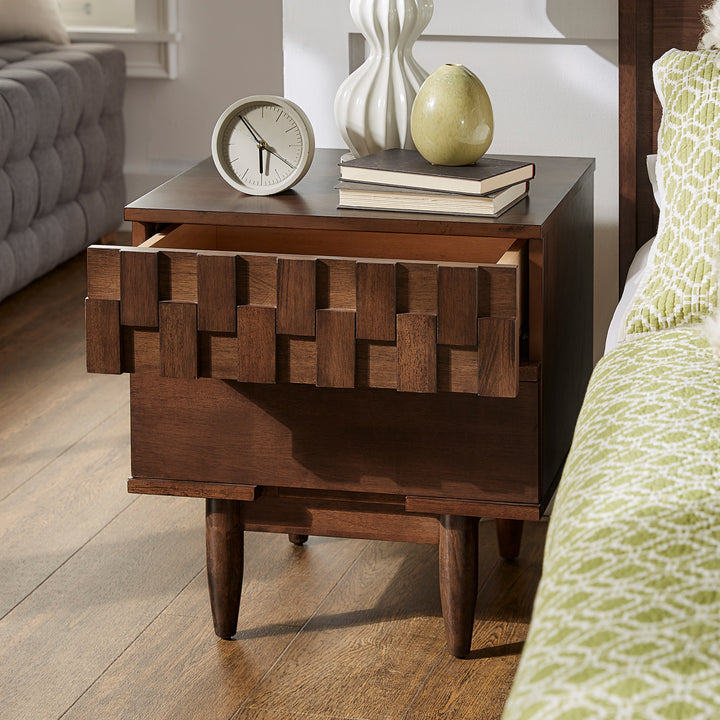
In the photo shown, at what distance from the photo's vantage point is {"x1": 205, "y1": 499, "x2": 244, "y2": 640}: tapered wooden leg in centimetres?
141

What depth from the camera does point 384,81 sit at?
1501 mm

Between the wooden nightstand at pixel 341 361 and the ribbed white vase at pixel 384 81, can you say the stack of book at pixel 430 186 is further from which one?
the ribbed white vase at pixel 384 81

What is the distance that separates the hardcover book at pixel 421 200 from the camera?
4.25 feet

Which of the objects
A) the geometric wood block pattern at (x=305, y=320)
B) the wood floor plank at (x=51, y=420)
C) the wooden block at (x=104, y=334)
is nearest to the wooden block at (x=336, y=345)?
the geometric wood block pattern at (x=305, y=320)

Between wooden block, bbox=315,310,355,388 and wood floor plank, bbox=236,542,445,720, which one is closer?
wooden block, bbox=315,310,355,388

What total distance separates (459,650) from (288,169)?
2.03 ft

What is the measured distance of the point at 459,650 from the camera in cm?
140

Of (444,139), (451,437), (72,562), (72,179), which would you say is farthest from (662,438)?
(72,179)

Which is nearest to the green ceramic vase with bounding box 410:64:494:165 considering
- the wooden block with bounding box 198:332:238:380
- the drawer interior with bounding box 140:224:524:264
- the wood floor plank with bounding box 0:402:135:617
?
the drawer interior with bounding box 140:224:524:264

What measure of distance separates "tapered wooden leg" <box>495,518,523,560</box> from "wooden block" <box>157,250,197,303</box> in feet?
2.05

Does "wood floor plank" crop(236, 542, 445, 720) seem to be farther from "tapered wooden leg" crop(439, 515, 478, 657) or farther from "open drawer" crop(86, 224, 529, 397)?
"open drawer" crop(86, 224, 529, 397)

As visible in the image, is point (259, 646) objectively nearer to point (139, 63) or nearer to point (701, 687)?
point (701, 687)

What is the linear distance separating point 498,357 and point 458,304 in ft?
0.22

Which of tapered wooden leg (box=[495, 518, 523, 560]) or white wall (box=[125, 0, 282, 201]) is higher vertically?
white wall (box=[125, 0, 282, 201])
